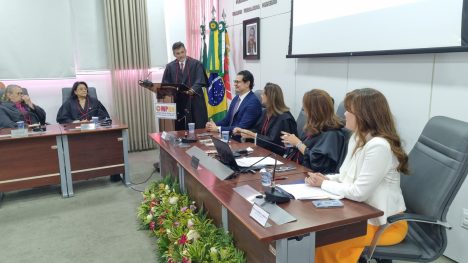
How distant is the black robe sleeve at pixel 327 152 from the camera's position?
7.06 feet

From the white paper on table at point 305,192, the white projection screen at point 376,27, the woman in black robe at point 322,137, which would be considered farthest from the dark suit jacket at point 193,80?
the white paper on table at point 305,192

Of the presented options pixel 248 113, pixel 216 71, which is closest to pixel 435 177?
pixel 248 113

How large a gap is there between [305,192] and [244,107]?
171cm

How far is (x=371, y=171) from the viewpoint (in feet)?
5.07

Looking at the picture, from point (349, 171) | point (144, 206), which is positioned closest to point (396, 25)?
point (349, 171)

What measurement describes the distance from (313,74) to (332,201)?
212cm

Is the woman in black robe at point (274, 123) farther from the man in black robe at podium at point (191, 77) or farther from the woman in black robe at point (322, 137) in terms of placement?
the man in black robe at podium at point (191, 77)

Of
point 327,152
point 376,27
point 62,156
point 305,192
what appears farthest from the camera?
point 62,156

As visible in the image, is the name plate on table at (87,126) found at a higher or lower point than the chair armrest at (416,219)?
higher

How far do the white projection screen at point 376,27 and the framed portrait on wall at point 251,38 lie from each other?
718 millimetres

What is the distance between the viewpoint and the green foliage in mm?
1876

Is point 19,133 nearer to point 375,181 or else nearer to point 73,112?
point 73,112

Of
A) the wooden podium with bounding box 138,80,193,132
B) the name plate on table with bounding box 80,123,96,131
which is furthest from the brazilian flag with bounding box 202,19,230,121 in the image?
the name plate on table with bounding box 80,123,96,131

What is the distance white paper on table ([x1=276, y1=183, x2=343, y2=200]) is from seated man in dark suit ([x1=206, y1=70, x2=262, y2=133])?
5.00 feet
